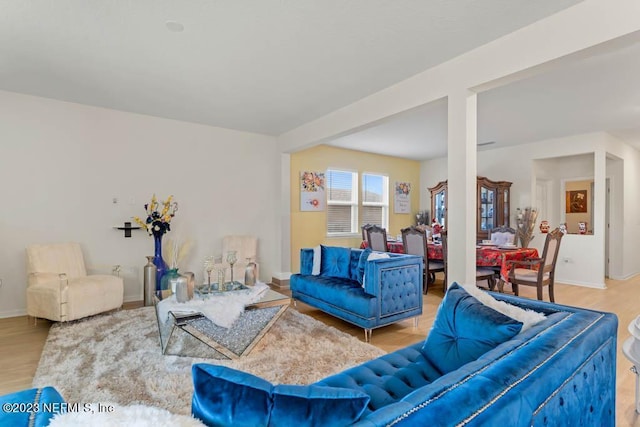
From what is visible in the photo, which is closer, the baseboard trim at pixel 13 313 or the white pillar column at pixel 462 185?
the white pillar column at pixel 462 185

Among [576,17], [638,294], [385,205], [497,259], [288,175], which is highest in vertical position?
[576,17]

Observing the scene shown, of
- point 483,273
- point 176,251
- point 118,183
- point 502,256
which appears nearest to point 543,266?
point 502,256

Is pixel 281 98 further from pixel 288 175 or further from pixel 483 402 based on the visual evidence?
pixel 483 402

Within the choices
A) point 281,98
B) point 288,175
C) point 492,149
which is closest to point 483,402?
point 281,98

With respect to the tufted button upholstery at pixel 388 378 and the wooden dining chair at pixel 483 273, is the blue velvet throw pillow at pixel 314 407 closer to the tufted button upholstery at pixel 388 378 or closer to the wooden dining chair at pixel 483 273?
the tufted button upholstery at pixel 388 378

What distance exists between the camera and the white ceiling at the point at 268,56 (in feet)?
7.36

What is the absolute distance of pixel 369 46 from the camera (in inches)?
106

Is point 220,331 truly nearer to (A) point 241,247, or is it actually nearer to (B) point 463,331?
(B) point 463,331

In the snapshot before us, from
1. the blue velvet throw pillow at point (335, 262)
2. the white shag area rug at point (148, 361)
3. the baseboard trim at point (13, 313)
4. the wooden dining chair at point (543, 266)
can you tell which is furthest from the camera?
the wooden dining chair at point (543, 266)

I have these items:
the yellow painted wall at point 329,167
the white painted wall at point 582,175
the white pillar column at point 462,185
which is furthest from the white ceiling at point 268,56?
the yellow painted wall at point 329,167

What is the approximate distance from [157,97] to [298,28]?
228 cm

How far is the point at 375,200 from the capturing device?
23.7 feet

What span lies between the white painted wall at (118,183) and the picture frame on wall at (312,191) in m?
0.52

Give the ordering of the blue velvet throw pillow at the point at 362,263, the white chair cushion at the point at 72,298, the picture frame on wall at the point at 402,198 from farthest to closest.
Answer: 1. the picture frame on wall at the point at 402,198
2. the blue velvet throw pillow at the point at 362,263
3. the white chair cushion at the point at 72,298
